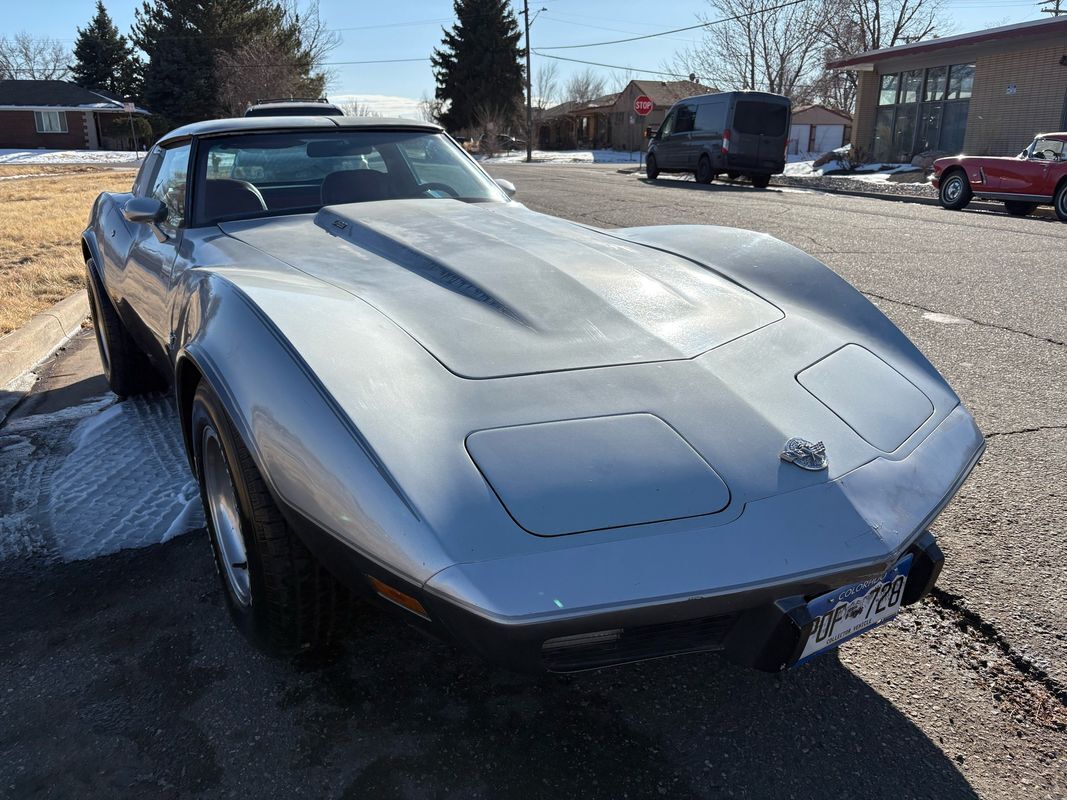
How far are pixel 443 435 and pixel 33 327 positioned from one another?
481cm

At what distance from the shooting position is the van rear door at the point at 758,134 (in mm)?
18359

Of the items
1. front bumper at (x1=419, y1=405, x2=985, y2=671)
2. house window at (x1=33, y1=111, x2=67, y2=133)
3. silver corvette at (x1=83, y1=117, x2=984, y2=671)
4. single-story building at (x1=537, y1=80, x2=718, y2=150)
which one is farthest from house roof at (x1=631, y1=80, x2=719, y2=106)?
front bumper at (x1=419, y1=405, x2=985, y2=671)

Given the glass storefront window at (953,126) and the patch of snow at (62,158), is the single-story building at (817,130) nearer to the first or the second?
the glass storefront window at (953,126)

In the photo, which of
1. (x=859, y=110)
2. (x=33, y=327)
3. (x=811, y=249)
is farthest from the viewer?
(x=859, y=110)

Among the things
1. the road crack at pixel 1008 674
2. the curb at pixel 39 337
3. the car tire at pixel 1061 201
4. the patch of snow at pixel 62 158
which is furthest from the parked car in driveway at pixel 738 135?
the patch of snow at pixel 62 158

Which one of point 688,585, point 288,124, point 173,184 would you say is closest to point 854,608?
point 688,585

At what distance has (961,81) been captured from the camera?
910 inches

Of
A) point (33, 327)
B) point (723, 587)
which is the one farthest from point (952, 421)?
point (33, 327)

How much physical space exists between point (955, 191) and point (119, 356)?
1461cm

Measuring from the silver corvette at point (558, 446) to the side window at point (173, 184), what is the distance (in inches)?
25.9

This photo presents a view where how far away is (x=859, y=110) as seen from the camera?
26.5 metres

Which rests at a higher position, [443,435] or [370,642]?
[443,435]

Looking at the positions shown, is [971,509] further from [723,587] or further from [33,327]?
[33,327]

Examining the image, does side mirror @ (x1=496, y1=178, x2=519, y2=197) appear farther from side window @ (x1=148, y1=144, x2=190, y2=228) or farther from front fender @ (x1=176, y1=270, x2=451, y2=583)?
front fender @ (x1=176, y1=270, x2=451, y2=583)
